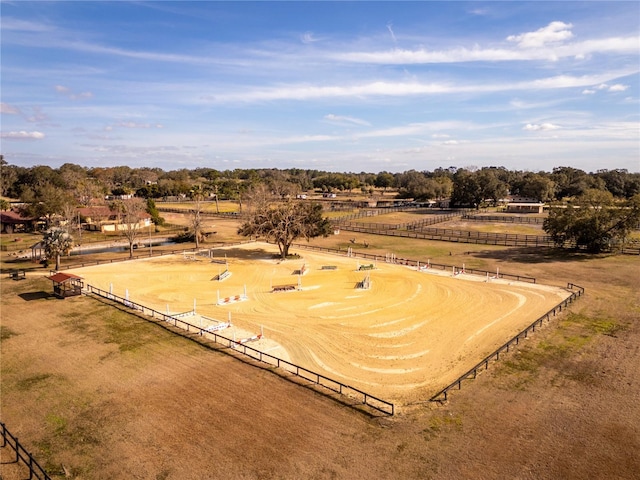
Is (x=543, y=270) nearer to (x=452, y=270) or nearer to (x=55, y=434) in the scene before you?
(x=452, y=270)

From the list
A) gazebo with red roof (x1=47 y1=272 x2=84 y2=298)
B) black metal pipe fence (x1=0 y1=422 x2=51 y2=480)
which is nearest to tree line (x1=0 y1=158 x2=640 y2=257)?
gazebo with red roof (x1=47 y1=272 x2=84 y2=298)

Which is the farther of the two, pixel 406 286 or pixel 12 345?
pixel 406 286

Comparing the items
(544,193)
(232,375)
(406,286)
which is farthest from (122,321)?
(544,193)

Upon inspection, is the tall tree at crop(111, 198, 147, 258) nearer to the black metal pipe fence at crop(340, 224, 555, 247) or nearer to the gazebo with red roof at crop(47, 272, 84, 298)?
the gazebo with red roof at crop(47, 272, 84, 298)

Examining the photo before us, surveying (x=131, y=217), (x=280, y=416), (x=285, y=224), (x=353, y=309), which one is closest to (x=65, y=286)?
(x=131, y=217)

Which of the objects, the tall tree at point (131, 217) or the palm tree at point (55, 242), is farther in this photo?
the tall tree at point (131, 217)

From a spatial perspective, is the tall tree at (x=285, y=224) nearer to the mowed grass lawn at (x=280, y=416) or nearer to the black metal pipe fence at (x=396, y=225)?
the mowed grass lawn at (x=280, y=416)

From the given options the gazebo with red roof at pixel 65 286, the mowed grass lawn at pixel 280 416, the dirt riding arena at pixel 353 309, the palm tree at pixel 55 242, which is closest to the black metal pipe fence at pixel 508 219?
the dirt riding arena at pixel 353 309
